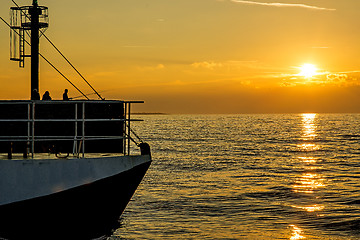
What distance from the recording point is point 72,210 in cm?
1347

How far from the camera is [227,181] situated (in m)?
30.6

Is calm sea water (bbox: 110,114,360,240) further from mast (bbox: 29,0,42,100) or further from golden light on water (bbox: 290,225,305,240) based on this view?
mast (bbox: 29,0,42,100)

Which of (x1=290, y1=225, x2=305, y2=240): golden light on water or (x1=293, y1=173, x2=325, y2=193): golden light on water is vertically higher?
(x1=290, y1=225, x2=305, y2=240): golden light on water

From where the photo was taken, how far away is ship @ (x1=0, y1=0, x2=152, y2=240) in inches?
500

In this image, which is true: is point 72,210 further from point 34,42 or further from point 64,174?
point 34,42

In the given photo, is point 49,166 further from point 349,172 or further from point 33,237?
point 349,172

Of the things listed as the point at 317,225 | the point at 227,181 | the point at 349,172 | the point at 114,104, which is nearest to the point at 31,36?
the point at 114,104

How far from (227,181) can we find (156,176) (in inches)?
195

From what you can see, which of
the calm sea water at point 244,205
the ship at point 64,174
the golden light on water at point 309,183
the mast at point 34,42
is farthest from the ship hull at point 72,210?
the golden light on water at point 309,183

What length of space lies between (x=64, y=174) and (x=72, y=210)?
113 cm

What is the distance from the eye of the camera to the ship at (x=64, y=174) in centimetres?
1270

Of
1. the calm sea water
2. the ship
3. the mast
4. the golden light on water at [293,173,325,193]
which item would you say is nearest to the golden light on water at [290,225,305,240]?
the calm sea water

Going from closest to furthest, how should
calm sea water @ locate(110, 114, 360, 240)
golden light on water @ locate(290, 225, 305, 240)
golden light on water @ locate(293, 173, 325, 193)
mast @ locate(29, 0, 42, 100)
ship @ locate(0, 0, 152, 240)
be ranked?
ship @ locate(0, 0, 152, 240) < golden light on water @ locate(290, 225, 305, 240) < calm sea water @ locate(110, 114, 360, 240) < mast @ locate(29, 0, 42, 100) < golden light on water @ locate(293, 173, 325, 193)

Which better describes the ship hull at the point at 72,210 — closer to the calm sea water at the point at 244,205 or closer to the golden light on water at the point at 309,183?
the calm sea water at the point at 244,205
